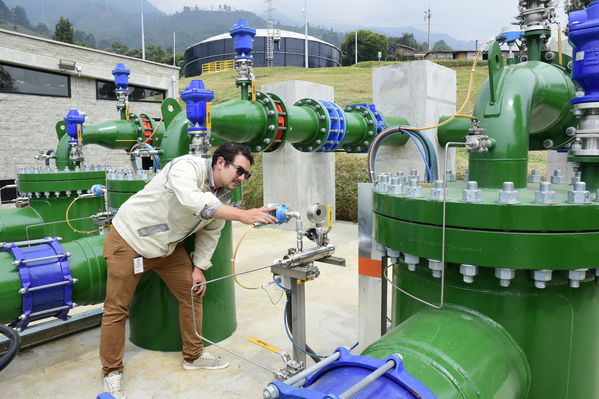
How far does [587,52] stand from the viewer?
165 centimetres

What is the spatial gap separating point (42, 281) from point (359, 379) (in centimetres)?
248

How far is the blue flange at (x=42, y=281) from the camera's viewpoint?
2.84 m

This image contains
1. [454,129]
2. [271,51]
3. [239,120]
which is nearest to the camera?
[239,120]

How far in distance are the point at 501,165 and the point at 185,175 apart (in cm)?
165

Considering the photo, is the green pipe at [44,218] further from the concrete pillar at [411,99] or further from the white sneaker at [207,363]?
the concrete pillar at [411,99]

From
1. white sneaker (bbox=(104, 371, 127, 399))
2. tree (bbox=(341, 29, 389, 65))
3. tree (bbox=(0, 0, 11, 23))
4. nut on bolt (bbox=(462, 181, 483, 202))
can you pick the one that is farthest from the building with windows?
tree (bbox=(0, 0, 11, 23))

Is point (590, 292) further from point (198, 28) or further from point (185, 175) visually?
point (198, 28)

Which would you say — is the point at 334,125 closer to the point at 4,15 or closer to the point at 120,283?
the point at 120,283

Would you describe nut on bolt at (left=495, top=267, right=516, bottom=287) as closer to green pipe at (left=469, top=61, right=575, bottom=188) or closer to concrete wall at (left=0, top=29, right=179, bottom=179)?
green pipe at (left=469, top=61, right=575, bottom=188)

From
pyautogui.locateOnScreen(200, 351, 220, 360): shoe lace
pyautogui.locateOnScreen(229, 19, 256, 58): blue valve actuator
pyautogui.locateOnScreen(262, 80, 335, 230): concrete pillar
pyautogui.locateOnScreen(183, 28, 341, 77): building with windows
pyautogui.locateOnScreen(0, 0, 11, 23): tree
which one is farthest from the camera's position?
pyautogui.locateOnScreen(0, 0, 11, 23): tree

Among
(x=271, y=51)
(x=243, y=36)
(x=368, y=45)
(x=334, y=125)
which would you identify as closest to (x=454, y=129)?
(x=334, y=125)

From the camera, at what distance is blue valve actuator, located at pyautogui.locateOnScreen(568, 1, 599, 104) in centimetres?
162

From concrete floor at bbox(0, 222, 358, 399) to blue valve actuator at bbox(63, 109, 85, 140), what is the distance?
287 cm

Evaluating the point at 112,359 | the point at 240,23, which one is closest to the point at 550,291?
the point at 112,359
